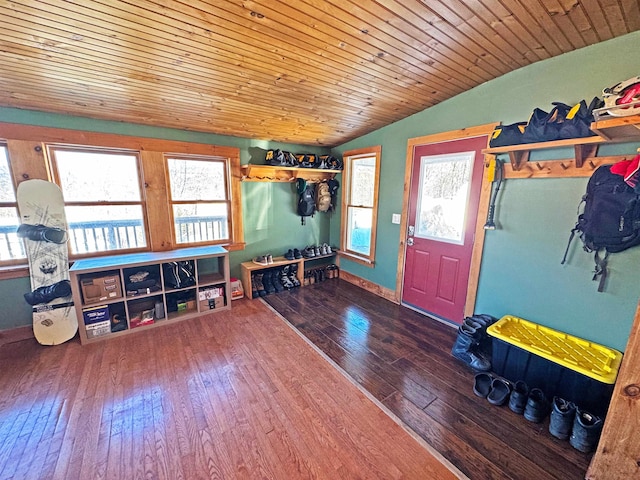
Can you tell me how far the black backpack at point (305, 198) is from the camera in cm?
390

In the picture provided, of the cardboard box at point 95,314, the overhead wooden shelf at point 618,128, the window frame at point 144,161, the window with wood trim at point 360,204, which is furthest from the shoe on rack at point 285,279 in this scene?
the overhead wooden shelf at point 618,128

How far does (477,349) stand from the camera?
2295mm

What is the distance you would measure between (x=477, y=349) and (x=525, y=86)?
228cm

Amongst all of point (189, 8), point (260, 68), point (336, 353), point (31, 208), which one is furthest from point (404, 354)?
point (31, 208)

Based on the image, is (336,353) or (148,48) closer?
(148,48)

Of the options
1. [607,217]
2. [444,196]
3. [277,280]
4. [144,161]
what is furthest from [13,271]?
[607,217]

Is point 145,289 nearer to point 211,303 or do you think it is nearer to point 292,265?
point 211,303

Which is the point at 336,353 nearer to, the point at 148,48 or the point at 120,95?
the point at 148,48

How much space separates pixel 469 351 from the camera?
7.33ft

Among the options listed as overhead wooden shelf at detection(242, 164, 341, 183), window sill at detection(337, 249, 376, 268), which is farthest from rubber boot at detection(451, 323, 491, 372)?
overhead wooden shelf at detection(242, 164, 341, 183)

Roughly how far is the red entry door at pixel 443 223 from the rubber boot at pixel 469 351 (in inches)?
22.0

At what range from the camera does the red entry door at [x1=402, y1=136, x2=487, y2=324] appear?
103 inches

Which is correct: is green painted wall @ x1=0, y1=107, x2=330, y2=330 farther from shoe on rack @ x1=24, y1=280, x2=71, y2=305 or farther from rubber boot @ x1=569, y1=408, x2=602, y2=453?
rubber boot @ x1=569, y1=408, x2=602, y2=453

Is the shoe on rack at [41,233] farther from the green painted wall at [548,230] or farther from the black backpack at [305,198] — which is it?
the green painted wall at [548,230]
